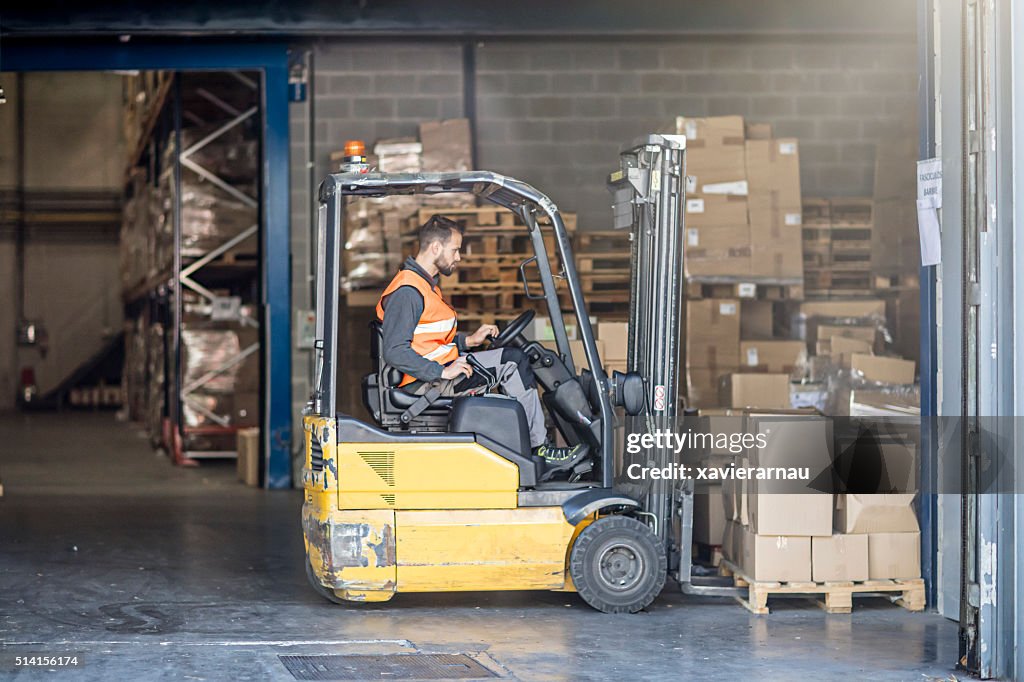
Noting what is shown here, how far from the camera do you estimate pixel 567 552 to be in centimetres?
631

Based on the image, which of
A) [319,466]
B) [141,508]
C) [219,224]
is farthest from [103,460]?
[319,466]

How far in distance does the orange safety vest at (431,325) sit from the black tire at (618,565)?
105 centimetres

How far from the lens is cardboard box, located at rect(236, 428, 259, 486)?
1186 cm

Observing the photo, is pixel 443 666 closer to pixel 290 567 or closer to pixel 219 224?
pixel 290 567

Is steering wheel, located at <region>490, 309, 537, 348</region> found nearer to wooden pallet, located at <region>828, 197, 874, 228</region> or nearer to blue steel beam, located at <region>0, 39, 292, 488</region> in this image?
wooden pallet, located at <region>828, 197, 874, 228</region>

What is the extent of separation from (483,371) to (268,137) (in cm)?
564

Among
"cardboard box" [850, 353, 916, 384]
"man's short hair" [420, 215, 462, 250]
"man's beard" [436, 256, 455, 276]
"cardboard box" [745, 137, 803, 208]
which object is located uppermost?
"cardboard box" [745, 137, 803, 208]

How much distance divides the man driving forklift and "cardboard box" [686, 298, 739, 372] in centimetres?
345

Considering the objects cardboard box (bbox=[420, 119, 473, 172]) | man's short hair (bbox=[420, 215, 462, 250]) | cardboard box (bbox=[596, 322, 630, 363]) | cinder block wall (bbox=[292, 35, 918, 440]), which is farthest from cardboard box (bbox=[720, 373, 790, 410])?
cardboard box (bbox=[420, 119, 473, 172])

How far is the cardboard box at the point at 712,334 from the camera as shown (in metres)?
9.76

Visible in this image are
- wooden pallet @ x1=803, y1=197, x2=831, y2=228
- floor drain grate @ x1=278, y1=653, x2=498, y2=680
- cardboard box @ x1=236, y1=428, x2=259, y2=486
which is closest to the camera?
floor drain grate @ x1=278, y1=653, x2=498, y2=680

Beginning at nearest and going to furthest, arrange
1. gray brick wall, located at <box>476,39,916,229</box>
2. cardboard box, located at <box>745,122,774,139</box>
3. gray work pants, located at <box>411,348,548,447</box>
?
gray work pants, located at <box>411,348,548,447</box>, cardboard box, located at <box>745,122,774,139</box>, gray brick wall, located at <box>476,39,916,229</box>

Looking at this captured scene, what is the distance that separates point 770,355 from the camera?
9812 mm

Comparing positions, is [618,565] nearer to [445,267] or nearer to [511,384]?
[511,384]
